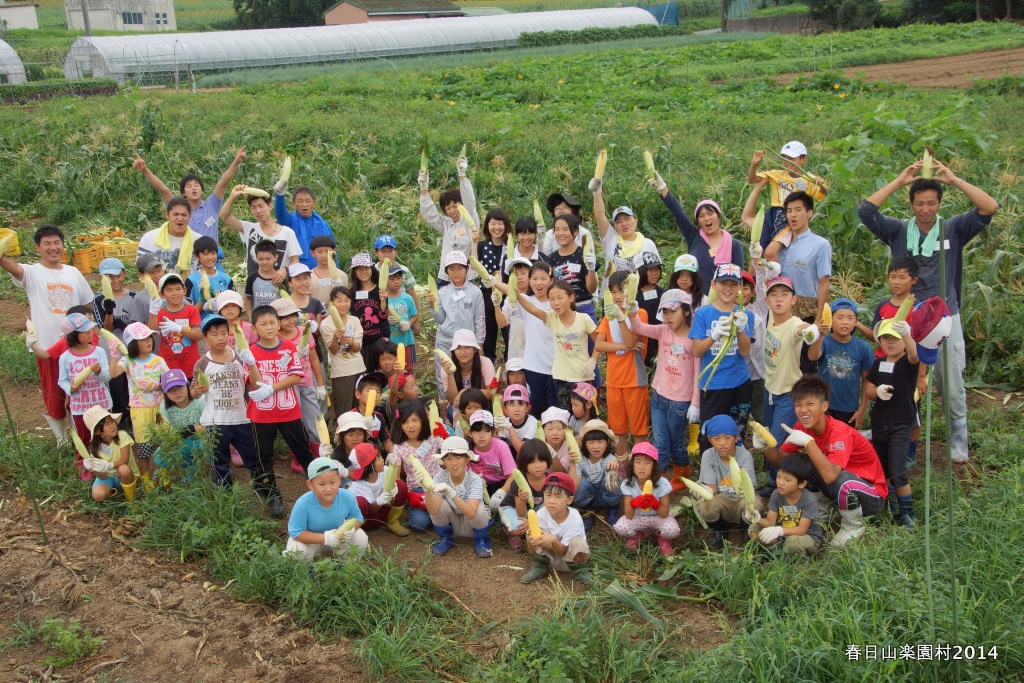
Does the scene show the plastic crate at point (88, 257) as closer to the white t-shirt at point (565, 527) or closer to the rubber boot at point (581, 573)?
the white t-shirt at point (565, 527)

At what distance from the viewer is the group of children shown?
18.2ft

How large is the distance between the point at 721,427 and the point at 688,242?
79.2 inches

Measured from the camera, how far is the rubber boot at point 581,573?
17.7 feet

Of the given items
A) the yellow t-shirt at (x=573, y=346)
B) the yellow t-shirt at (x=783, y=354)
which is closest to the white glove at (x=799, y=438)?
the yellow t-shirt at (x=783, y=354)

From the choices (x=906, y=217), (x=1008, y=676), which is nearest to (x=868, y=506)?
(x=1008, y=676)

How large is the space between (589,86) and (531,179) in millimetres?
8733

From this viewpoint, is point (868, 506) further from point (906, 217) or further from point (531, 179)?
point (531, 179)

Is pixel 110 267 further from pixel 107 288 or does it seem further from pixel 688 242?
pixel 688 242

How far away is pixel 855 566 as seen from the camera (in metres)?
4.79

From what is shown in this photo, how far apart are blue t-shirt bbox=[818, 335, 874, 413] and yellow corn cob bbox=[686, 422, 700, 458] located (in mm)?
1106

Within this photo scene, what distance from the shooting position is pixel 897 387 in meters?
5.72

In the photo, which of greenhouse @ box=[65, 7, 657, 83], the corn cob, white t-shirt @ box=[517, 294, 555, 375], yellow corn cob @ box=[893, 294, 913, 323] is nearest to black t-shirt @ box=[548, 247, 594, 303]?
white t-shirt @ box=[517, 294, 555, 375]

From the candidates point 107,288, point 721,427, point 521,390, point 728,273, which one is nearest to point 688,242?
point 728,273

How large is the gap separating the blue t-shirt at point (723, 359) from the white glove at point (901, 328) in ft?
3.00
